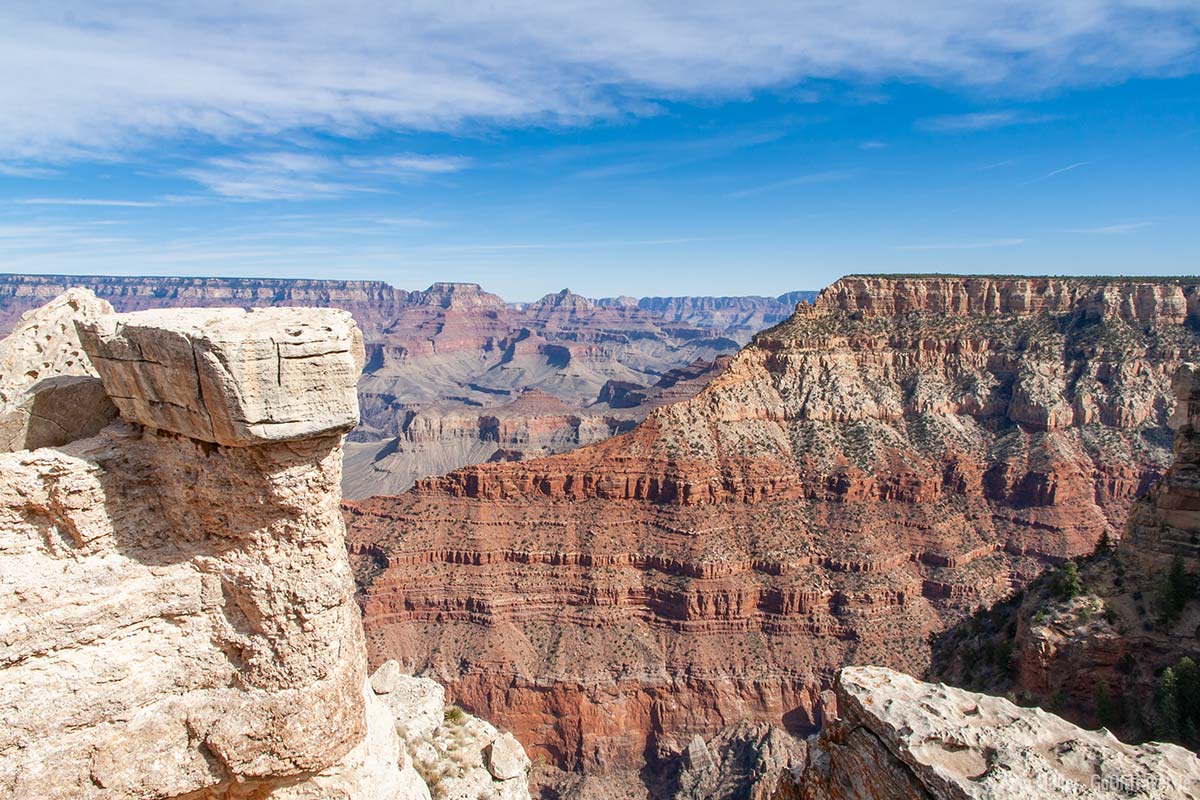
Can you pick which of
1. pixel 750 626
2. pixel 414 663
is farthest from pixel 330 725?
pixel 750 626

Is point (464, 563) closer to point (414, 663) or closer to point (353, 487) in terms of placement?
point (414, 663)

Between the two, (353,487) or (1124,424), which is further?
(353,487)

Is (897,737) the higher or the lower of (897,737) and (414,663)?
the higher

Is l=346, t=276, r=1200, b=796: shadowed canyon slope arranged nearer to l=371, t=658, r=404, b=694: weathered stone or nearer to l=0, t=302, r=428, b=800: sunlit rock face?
l=371, t=658, r=404, b=694: weathered stone

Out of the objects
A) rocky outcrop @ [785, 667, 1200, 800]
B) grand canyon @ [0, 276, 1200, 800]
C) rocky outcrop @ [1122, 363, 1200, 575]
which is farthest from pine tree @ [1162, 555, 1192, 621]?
rocky outcrop @ [785, 667, 1200, 800]

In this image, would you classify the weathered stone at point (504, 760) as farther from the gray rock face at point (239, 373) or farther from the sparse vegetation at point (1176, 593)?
the sparse vegetation at point (1176, 593)

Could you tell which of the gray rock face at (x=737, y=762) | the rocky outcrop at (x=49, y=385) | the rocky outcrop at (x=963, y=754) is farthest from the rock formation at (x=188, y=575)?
the gray rock face at (x=737, y=762)
